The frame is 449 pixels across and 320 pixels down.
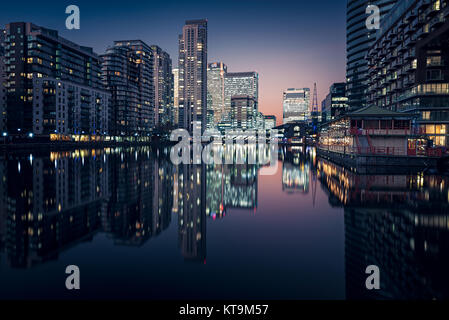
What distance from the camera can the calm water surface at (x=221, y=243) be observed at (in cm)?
905

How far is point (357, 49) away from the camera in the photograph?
480ft

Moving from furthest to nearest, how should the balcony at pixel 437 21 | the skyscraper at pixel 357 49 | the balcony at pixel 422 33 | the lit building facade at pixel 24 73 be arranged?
the skyscraper at pixel 357 49, the lit building facade at pixel 24 73, the balcony at pixel 422 33, the balcony at pixel 437 21

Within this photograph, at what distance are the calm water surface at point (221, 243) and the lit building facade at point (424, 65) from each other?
60031 millimetres

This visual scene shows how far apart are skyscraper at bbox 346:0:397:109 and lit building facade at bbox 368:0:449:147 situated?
5407cm

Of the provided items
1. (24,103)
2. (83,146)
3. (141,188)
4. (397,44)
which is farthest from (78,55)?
(141,188)

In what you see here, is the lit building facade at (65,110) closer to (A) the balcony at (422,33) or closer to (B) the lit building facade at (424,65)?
(B) the lit building facade at (424,65)

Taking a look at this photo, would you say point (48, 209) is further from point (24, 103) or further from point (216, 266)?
point (24, 103)

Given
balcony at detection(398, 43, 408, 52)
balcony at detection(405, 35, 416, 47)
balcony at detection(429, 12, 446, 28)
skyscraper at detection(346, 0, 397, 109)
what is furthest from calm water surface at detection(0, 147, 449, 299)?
skyscraper at detection(346, 0, 397, 109)

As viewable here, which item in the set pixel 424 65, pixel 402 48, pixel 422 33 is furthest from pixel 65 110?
pixel 424 65

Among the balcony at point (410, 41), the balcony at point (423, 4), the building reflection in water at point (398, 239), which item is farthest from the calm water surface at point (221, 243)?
the balcony at point (423, 4)

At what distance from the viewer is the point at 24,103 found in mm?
126375

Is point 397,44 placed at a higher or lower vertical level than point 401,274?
higher

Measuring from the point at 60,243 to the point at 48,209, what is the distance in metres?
6.45
